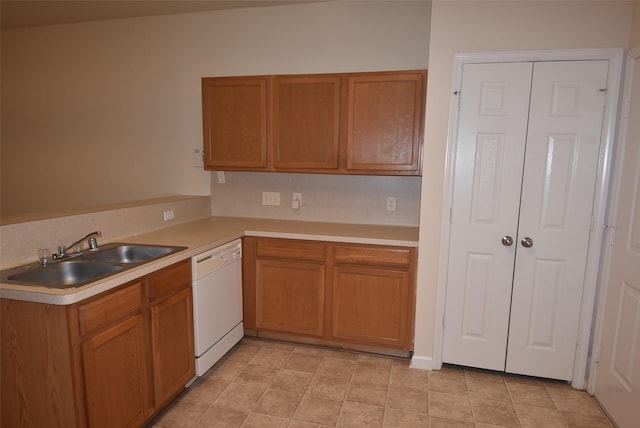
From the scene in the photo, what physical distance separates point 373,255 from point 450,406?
104 cm

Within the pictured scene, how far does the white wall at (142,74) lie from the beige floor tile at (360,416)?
2299 millimetres

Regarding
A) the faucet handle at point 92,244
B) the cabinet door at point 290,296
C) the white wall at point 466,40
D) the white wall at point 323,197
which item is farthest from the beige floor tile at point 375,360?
the faucet handle at point 92,244

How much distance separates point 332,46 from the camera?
3148 millimetres

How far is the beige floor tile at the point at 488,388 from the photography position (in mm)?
2367

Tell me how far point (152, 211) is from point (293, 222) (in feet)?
3.69

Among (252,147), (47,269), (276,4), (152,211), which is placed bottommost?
(47,269)

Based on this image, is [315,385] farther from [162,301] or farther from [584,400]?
[584,400]

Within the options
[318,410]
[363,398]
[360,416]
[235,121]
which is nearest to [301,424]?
[318,410]

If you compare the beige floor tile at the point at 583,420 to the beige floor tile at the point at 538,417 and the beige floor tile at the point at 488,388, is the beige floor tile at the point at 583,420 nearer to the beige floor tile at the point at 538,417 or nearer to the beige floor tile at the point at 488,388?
the beige floor tile at the point at 538,417

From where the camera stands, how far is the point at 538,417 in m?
2.17

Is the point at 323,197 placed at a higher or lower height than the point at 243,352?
higher

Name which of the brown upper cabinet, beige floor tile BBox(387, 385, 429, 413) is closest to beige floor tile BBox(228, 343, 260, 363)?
beige floor tile BBox(387, 385, 429, 413)

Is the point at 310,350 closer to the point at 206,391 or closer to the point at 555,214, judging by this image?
the point at 206,391

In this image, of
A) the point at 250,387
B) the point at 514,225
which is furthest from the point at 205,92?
the point at 514,225
